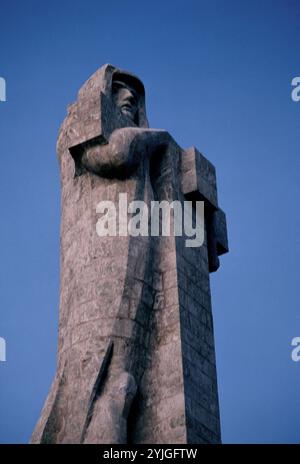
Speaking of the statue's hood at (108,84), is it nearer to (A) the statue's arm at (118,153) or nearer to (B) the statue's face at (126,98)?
(B) the statue's face at (126,98)

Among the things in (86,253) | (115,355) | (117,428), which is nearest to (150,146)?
(86,253)

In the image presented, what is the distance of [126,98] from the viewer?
1327 cm

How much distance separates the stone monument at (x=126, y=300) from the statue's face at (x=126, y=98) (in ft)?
0.21

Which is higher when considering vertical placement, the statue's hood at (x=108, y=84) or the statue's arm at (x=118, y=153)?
the statue's hood at (x=108, y=84)

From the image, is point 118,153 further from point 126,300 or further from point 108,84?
point 126,300

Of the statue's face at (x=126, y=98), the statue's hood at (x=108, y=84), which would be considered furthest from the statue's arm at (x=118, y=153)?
the statue's face at (x=126, y=98)

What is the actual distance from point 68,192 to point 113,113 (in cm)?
108

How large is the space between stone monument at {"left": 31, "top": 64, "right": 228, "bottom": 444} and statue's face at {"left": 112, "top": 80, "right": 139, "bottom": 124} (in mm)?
62

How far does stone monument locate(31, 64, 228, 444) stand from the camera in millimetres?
10750

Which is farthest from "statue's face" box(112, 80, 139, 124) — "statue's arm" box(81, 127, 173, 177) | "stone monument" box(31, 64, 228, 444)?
"statue's arm" box(81, 127, 173, 177)

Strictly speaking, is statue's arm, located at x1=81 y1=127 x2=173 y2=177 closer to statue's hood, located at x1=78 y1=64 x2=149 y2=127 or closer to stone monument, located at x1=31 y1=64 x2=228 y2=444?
stone monument, located at x1=31 y1=64 x2=228 y2=444

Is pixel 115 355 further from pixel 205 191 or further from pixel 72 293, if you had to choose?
pixel 205 191

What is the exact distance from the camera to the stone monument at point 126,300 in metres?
10.8

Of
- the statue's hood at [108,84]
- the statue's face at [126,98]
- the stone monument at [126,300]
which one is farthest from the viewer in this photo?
the statue's face at [126,98]
